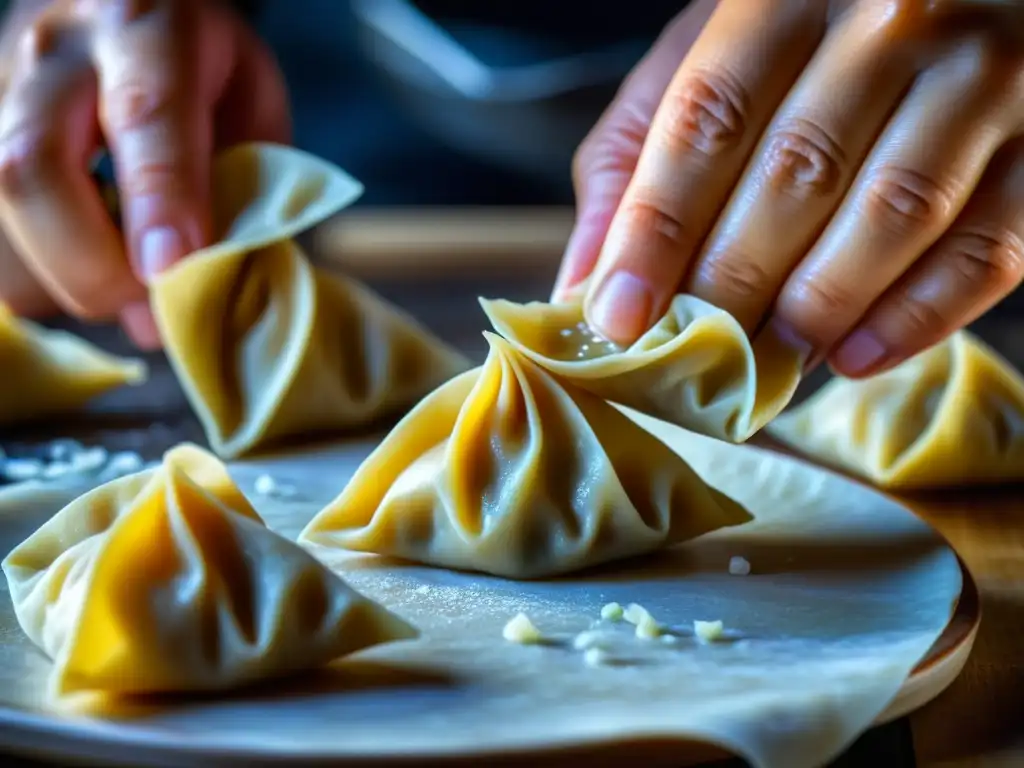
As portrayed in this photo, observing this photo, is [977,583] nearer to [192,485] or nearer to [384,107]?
→ [192,485]

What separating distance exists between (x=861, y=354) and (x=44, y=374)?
139cm

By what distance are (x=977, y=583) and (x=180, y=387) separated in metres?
1.49

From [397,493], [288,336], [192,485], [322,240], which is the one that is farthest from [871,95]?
[322,240]

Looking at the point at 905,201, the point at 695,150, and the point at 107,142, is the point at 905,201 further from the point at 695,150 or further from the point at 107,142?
the point at 107,142

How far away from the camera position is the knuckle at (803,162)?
1.61 metres

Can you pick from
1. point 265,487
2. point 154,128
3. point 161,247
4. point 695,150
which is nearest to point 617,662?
point 695,150

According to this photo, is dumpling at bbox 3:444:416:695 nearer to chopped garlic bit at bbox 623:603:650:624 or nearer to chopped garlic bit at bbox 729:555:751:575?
chopped garlic bit at bbox 623:603:650:624

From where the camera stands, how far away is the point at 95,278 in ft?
7.45

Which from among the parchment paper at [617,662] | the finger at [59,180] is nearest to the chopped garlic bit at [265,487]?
the parchment paper at [617,662]

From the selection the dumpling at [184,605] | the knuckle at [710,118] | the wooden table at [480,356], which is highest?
the knuckle at [710,118]

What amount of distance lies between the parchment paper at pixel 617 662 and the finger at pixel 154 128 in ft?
1.67

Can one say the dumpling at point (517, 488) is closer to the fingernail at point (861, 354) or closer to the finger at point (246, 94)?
the fingernail at point (861, 354)

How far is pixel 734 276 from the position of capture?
1.64m

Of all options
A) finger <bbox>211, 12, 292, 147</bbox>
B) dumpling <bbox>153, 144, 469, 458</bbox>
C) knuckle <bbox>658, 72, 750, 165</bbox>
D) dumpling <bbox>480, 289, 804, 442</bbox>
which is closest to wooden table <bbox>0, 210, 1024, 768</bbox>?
dumpling <bbox>153, 144, 469, 458</bbox>
